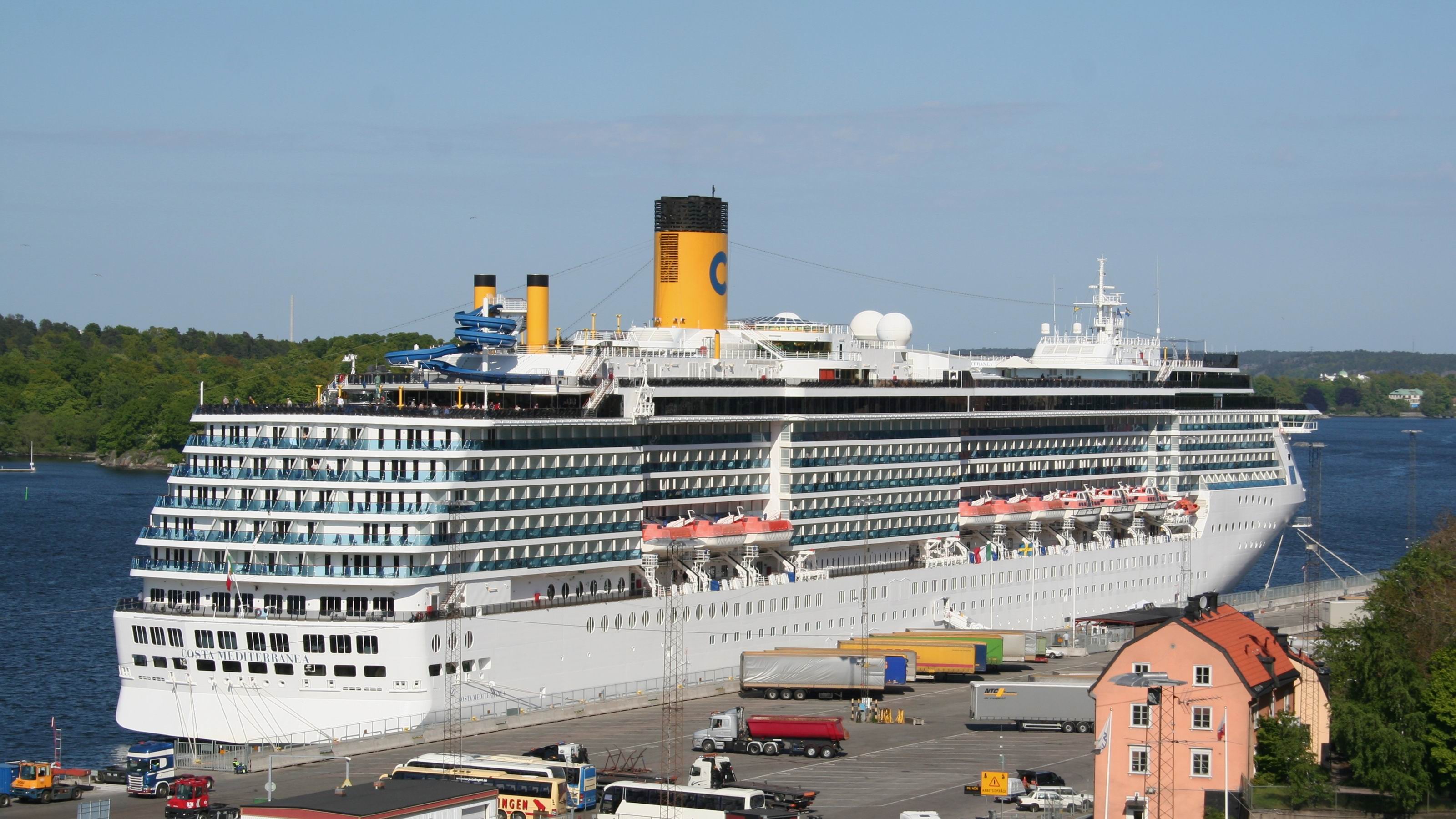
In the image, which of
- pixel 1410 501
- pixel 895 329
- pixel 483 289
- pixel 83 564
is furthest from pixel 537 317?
pixel 1410 501

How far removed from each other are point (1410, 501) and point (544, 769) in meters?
83.8

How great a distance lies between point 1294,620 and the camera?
87.7m

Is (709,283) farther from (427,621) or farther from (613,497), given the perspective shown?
(427,621)

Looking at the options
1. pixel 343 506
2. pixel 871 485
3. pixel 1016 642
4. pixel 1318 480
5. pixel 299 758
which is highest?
pixel 871 485

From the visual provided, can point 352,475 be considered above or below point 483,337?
below

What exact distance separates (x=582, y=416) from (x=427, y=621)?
9873 millimetres

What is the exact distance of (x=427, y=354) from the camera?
64.4m

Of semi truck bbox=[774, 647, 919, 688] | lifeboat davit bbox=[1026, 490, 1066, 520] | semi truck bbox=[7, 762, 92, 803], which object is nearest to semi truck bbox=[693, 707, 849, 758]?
semi truck bbox=[774, 647, 919, 688]

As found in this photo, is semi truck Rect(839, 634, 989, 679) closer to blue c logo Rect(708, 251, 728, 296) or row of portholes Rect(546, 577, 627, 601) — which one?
row of portholes Rect(546, 577, 627, 601)

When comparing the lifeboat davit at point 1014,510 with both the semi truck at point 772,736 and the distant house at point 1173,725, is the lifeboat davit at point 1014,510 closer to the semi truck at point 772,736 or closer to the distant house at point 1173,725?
the semi truck at point 772,736

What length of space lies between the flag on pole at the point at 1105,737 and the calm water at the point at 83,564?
30744mm

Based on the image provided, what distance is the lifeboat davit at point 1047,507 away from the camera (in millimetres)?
83625

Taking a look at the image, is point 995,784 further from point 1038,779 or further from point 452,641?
point 452,641

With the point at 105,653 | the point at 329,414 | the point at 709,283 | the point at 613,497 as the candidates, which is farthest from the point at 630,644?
the point at 105,653
